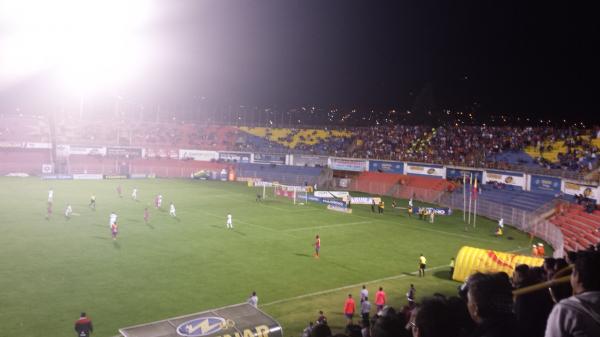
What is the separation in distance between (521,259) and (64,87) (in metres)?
75.3

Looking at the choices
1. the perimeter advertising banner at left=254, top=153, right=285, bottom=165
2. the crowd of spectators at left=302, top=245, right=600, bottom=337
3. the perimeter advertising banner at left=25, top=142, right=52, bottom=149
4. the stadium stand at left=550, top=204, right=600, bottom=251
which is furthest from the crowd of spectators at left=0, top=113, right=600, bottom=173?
the crowd of spectators at left=302, top=245, right=600, bottom=337

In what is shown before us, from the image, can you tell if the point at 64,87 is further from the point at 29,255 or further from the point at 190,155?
the point at 29,255

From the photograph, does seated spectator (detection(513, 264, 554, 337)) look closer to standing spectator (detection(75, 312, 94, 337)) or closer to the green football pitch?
standing spectator (detection(75, 312, 94, 337))

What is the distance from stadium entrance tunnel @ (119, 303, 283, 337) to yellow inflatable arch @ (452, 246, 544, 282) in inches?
500

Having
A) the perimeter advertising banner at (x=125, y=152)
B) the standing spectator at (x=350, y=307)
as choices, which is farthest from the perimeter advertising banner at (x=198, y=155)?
the standing spectator at (x=350, y=307)

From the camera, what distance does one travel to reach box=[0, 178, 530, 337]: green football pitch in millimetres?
19922

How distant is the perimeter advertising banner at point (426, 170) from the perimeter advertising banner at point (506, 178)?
6597 millimetres

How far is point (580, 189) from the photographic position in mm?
43188

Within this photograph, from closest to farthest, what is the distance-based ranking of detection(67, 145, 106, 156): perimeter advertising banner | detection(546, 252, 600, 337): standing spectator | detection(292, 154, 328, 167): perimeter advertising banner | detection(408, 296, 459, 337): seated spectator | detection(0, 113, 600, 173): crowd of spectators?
detection(546, 252, 600, 337): standing spectator
detection(408, 296, 459, 337): seated spectator
detection(0, 113, 600, 173): crowd of spectators
detection(67, 145, 106, 156): perimeter advertising banner
detection(292, 154, 328, 167): perimeter advertising banner

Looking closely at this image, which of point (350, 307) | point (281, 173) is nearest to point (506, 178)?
point (281, 173)

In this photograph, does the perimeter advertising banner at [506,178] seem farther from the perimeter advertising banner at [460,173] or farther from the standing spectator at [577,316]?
the standing spectator at [577,316]

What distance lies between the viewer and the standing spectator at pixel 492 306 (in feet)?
11.7

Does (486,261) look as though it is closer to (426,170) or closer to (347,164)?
(426,170)

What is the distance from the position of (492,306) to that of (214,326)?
Result: 11.1 meters
